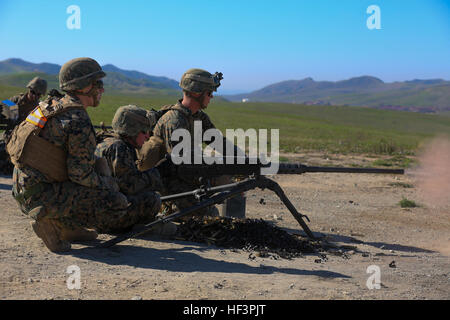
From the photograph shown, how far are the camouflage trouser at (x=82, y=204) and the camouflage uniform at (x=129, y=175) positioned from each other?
0.07 metres

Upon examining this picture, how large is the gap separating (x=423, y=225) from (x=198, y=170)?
4537 mm

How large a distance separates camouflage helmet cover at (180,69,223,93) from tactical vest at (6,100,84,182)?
7.73 feet

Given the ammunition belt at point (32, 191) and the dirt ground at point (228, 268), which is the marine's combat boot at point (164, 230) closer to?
the dirt ground at point (228, 268)

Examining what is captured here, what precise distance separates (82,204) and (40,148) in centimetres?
69

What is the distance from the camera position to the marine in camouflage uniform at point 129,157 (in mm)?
5785

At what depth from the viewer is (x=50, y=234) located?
528 cm

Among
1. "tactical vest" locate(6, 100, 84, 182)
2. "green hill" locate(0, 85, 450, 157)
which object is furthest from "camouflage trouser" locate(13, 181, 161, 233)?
"green hill" locate(0, 85, 450, 157)

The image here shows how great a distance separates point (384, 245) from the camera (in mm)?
7285

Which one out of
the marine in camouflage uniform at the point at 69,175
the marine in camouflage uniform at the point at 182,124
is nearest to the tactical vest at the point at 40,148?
the marine in camouflage uniform at the point at 69,175

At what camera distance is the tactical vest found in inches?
196

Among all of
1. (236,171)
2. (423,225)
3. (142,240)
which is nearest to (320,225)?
(423,225)

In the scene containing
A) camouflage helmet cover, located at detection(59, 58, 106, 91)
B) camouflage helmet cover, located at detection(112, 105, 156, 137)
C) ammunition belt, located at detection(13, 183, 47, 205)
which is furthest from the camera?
camouflage helmet cover, located at detection(112, 105, 156, 137)

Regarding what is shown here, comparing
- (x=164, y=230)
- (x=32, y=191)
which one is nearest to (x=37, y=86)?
(x=164, y=230)

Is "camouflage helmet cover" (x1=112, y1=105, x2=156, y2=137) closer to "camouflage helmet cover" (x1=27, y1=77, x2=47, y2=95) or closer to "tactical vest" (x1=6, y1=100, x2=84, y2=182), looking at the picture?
"tactical vest" (x1=6, y1=100, x2=84, y2=182)
